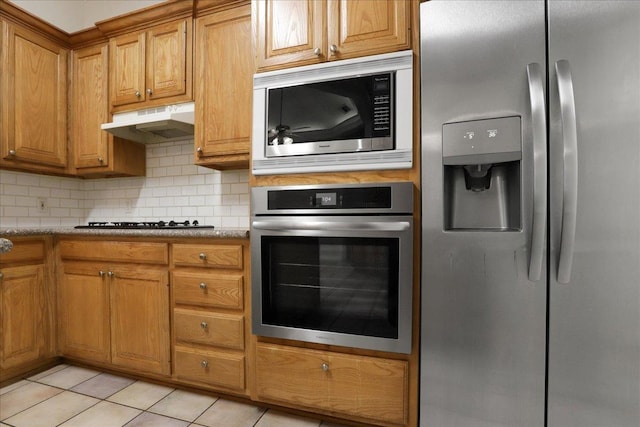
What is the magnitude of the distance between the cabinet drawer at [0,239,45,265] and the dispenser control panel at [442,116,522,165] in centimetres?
249

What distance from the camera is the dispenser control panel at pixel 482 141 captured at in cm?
120

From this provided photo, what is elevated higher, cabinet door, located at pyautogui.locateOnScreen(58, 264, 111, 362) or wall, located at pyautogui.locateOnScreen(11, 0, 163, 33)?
wall, located at pyautogui.locateOnScreen(11, 0, 163, 33)

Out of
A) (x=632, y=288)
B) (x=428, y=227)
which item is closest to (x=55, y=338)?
(x=428, y=227)

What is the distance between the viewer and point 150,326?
1.93m

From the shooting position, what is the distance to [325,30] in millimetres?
1587

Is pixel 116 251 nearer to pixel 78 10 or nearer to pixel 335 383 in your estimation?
Answer: pixel 335 383

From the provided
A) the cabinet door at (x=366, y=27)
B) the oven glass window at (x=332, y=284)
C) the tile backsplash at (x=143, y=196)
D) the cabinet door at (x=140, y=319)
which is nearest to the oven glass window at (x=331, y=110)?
the cabinet door at (x=366, y=27)

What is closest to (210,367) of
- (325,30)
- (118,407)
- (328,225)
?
(118,407)

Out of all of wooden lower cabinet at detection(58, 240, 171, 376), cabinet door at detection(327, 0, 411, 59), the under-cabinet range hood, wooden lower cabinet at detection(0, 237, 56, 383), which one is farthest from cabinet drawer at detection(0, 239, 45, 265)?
cabinet door at detection(327, 0, 411, 59)

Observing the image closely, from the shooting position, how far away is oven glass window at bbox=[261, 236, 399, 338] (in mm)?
1446

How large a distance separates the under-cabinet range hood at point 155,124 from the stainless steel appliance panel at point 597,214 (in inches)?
79.3

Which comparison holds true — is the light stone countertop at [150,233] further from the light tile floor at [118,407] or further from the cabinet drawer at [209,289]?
the light tile floor at [118,407]

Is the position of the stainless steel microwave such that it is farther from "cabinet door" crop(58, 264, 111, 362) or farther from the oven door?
"cabinet door" crop(58, 264, 111, 362)

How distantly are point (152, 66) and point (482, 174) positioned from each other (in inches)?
87.8
